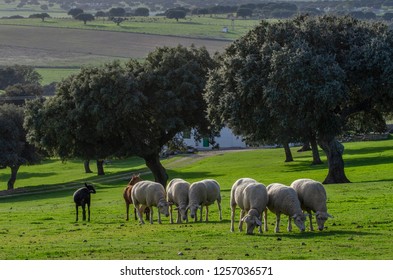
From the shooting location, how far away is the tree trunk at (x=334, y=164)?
203 ft

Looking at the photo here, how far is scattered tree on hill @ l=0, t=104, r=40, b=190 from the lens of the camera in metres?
88.7

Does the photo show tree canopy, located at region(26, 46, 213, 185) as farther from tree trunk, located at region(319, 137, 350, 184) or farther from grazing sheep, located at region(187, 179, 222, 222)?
grazing sheep, located at region(187, 179, 222, 222)

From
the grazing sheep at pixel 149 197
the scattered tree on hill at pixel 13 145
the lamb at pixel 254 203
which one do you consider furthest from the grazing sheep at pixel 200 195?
the scattered tree on hill at pixel 13 145

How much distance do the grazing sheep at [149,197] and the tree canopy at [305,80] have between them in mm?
20881

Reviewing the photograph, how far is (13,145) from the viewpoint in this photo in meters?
90.1

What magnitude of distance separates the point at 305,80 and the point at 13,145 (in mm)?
37142

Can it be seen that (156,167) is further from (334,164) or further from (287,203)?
(287,203)

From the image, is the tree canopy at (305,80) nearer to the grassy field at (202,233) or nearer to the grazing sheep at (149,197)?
the grassy field at (202,233)

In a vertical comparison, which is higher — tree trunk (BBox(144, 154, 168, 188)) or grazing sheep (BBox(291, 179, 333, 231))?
grazing sheep (BBox(291, 179, 333, 231))

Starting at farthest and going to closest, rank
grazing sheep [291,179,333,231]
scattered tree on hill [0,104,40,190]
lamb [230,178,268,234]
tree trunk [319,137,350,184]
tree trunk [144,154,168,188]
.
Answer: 1. scattered tree on hill [0,104,40,190]
2. tree trunk [144,154,168,188]
3. tree trunk [319,137,350,184]
4. grazing sheep [291,179,333,231]
5. lamb [230,178,268,234]

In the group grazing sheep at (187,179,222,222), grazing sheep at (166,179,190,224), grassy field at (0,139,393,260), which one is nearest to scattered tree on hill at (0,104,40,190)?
grassy field at (0,139,393,260)

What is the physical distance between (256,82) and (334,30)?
620 cm

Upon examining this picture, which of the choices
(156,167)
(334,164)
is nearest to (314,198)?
(334,164)

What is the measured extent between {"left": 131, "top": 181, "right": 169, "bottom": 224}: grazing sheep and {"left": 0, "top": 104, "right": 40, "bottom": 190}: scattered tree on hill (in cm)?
4889
